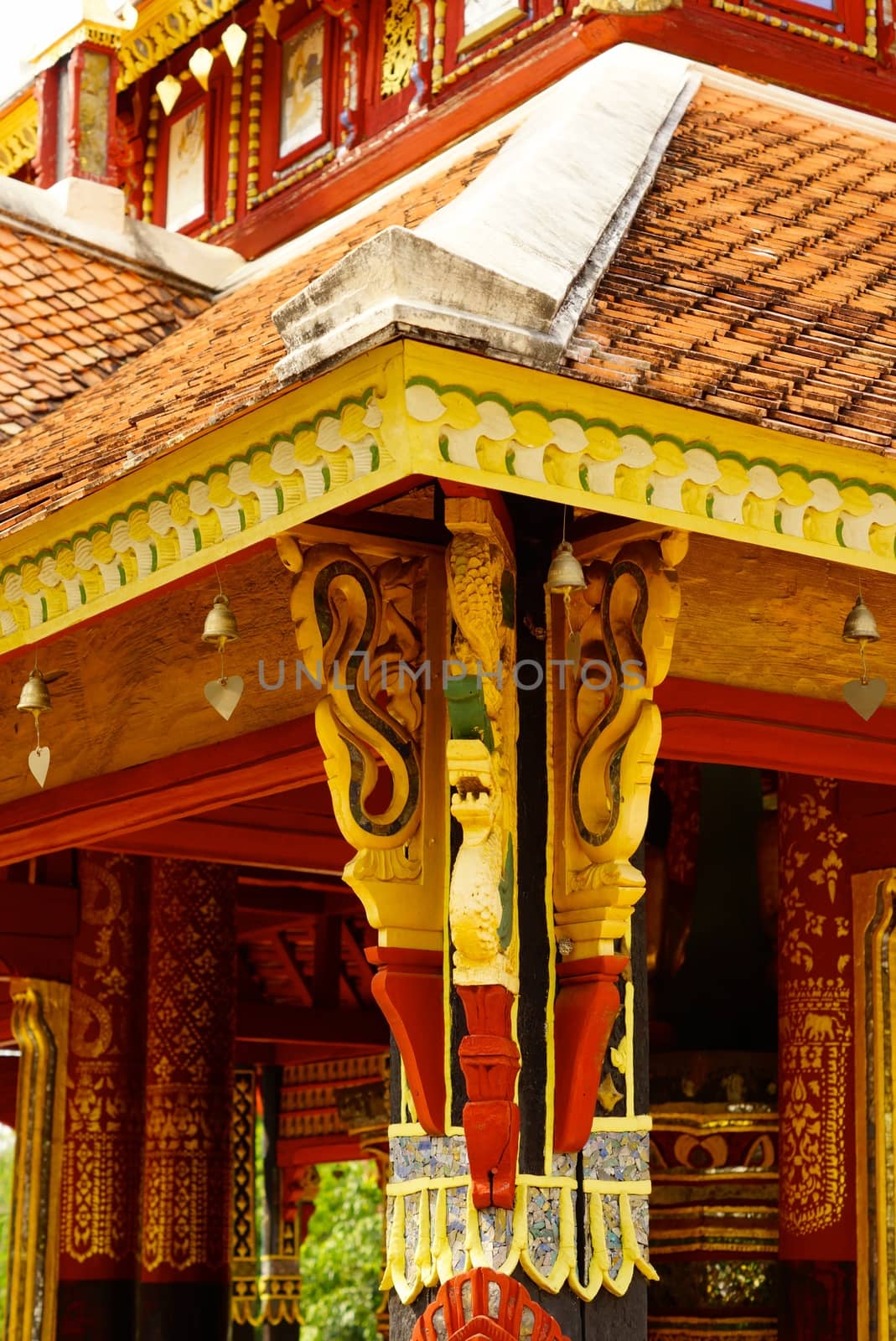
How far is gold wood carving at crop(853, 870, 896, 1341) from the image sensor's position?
524cm

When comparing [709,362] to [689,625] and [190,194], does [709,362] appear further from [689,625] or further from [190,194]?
[190,194]

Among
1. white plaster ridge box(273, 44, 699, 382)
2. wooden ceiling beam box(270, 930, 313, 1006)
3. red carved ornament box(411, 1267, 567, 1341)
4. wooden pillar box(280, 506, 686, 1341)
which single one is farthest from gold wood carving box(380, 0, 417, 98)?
wooden ceiling beam box(270, 930, 313, 1006)

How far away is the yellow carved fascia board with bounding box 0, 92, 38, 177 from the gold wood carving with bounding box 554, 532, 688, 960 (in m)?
5.10

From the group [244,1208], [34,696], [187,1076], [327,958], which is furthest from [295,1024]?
[34,696]

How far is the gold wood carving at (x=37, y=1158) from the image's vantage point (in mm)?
6664

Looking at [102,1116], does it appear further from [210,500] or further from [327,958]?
[210,500]

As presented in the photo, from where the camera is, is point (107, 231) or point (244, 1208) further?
point (244, 1208)

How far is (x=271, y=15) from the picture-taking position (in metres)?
7.14

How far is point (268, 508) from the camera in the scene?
11.7ft

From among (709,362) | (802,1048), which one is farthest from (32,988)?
(709,362)

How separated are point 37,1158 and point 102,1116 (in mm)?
278

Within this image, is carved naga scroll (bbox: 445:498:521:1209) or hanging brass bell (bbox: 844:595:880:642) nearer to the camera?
carved naga scroll (bbox: 445:498:521:1209)

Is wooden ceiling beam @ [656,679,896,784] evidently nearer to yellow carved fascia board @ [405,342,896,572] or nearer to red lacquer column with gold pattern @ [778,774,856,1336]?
yellow carved fascia board @ [405,342,896,572]

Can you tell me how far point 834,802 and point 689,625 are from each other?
1524 mm
